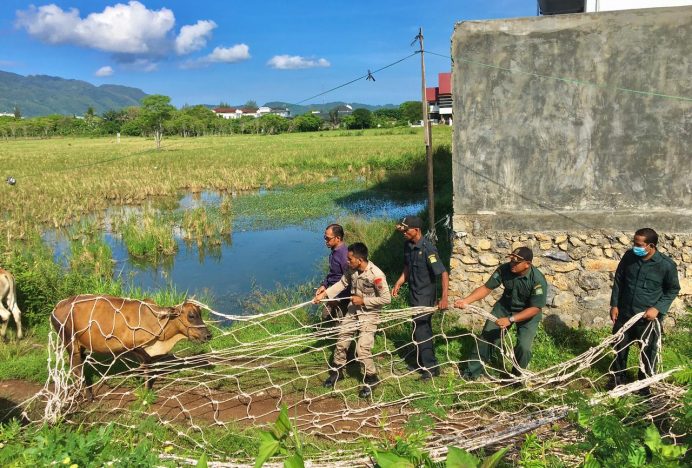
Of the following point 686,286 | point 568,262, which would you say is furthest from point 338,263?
point 686,286

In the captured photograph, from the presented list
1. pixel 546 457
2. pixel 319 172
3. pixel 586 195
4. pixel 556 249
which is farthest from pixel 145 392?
pixel 319 172

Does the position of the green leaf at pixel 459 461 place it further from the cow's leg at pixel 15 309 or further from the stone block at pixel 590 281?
the cow's leg at pixel 15 309

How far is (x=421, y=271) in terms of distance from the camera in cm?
507

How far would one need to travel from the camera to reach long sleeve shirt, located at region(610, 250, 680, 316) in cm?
431

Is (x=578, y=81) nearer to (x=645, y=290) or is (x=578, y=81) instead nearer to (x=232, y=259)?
(x=645, y=290)

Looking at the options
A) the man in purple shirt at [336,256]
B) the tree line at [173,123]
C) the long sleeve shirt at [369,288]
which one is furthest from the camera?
the tree line at [173,123]

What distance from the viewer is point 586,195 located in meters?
5.84

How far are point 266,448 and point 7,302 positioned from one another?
6.31 m

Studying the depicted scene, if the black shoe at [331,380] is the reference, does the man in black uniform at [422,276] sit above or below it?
above

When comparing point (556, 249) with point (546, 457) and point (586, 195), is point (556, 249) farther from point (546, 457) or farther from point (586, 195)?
point (546, 457)

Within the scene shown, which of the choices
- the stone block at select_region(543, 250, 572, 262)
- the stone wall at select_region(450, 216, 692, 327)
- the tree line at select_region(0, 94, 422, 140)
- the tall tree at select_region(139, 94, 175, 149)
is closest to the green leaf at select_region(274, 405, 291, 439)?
the stone wall at select_region(450, 216, 692, 327)

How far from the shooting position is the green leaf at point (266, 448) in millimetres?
1896

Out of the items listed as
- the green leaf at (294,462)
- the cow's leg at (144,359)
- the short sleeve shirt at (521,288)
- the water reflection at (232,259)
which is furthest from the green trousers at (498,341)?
the water reflection at (232,259)

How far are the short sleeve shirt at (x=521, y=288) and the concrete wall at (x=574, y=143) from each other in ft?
4.56
